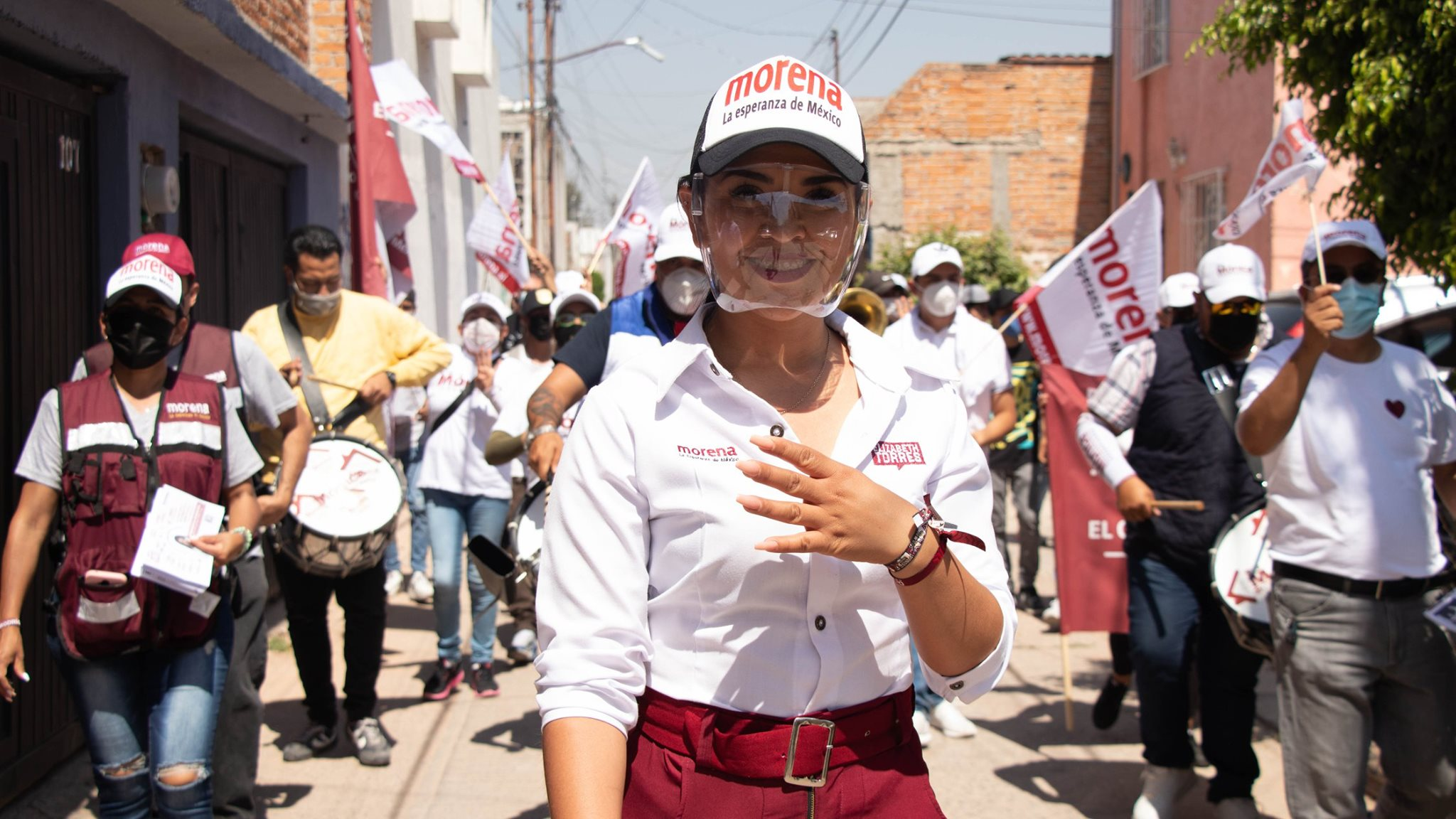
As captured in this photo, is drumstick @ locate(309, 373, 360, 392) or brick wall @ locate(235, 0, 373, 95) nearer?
drumstick @ locate(309, 373, 360, 392)

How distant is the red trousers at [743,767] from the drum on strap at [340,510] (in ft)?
12.0

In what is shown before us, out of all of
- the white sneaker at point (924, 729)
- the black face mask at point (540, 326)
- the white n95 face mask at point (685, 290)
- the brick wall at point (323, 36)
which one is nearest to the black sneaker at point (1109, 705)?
the white sneaker at point (924, 729)

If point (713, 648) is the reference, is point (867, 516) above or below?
above

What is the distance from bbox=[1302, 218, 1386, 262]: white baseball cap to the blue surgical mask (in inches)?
5.0

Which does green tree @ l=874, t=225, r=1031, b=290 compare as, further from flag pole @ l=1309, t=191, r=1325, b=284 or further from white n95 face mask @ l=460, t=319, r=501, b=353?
flag pole @ l=1309, t=191, r=1325, b=284

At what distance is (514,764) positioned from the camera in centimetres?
599

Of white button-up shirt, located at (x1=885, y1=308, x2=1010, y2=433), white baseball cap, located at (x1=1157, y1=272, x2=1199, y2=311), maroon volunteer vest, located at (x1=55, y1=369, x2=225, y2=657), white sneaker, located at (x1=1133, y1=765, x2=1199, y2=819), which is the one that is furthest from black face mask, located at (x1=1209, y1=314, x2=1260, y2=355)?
maroon volunteer vest, located at (x1=55, y1=369, x2=225, y2=657)

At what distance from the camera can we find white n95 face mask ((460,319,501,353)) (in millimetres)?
7540

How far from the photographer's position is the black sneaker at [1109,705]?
20.4ft

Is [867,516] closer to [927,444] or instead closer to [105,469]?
[927,444]

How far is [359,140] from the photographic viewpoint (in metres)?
10.2

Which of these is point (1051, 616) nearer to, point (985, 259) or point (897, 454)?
point (897, 454)

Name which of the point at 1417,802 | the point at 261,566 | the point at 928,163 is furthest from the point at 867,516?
the point at 928,163

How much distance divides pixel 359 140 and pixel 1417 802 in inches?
339
